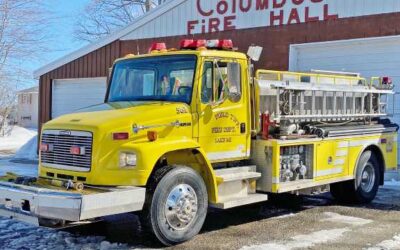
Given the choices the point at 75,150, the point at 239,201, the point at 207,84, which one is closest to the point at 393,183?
the point at 239,201

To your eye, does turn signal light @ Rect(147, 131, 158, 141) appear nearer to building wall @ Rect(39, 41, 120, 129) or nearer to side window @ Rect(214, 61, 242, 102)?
side window @ Rect(214, 61, 242, 102)

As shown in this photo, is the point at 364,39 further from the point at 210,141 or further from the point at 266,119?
the point at 210,141

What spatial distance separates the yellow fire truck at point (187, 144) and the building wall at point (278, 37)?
3.50m

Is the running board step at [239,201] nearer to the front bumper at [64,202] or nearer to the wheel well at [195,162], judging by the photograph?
the wheel well at [195,162]

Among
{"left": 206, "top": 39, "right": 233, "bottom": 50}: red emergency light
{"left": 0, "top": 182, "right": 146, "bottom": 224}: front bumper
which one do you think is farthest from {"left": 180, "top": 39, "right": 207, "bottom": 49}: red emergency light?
{"left": 0, "top": 182, "right": 146, "bottom": 224}: front bumper

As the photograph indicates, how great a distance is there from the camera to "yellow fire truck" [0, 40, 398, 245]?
6371 millimetres

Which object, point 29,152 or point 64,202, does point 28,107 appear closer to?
point 29,152

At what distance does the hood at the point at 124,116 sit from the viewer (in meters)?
6.58

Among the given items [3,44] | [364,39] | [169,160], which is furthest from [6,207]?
[3,44]

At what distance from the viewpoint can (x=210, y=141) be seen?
24.3 ft

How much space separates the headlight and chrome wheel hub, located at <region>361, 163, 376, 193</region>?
524 cm

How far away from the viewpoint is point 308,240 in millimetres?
7086

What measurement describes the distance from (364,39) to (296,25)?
1943mm

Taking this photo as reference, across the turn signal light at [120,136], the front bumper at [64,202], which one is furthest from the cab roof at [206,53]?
the front bumper at [64,202]
